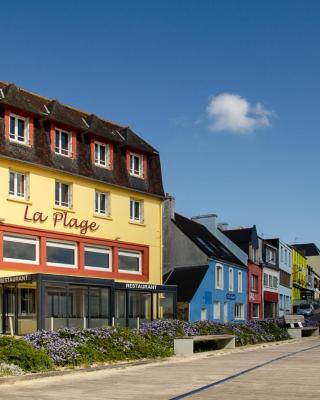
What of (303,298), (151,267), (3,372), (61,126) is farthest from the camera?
(303,298)

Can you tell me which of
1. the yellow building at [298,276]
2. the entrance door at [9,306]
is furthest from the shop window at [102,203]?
the yellow building at [298,276]

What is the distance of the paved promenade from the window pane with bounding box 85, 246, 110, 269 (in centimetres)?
1642

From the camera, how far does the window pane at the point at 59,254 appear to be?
33875 millimetres

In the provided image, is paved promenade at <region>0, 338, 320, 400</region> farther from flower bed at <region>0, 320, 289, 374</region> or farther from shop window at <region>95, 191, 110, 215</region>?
shop window at <region>95, 191, 110, 215</region>

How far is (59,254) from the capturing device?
1355 inches

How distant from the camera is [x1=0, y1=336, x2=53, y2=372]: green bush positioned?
16.8 meters

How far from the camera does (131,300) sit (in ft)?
127

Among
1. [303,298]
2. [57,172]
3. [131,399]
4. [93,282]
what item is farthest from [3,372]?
[303,298]

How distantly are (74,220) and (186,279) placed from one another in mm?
13892

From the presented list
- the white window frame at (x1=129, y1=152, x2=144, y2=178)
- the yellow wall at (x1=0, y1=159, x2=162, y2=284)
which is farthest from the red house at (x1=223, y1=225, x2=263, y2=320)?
the white window frame at (x1=129, y1=152, x2=144, y2=178)

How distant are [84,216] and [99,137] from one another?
15.5 ft

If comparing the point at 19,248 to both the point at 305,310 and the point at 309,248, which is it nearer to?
the point at 305,310

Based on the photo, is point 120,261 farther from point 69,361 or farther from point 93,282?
point 69,361

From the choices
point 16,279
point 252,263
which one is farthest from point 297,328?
point 16,279
